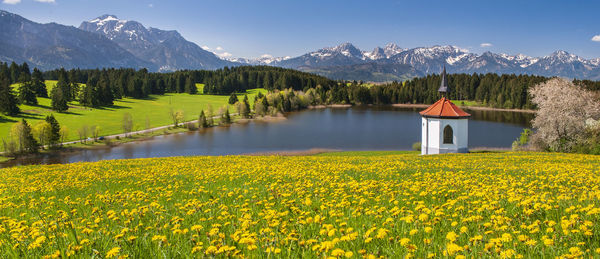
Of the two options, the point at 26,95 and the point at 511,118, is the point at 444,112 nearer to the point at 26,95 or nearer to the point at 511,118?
the point at 511,118

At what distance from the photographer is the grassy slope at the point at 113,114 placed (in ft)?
270

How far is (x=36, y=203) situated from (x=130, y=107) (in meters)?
125

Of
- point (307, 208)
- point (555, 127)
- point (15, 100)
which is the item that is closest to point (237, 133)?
point (15, 100)

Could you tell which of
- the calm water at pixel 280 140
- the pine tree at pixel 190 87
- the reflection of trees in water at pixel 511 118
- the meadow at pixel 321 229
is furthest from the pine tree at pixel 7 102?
the reflection of trees in water at pixel 511 118

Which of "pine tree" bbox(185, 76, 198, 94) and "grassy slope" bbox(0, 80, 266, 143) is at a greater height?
"pine tree" bbox(185, 76, 198, 94)

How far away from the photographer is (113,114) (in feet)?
338

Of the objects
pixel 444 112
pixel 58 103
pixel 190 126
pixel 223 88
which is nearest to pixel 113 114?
pixel 58 103

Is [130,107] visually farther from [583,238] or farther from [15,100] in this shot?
[583,238]

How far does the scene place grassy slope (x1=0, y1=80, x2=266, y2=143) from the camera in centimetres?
8234

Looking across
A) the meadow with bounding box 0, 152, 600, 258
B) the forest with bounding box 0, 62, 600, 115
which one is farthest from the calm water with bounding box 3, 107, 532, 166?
the meadow with bounding box 0, 152, 600, 258

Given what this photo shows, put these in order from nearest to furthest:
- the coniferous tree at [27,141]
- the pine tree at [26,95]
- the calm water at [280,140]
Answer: the coniferous tree at [27,141] < the calm water at [280,140] < the pine tree at [26,95]

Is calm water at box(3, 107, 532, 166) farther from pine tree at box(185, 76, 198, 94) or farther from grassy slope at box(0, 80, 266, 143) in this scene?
pine tree at box(185, 76, 198, 94)

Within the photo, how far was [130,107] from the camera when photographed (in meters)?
120

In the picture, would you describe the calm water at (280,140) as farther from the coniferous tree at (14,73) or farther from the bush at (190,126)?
the coniferous tree at (14,73)
